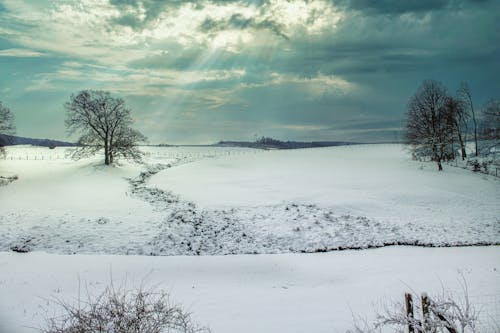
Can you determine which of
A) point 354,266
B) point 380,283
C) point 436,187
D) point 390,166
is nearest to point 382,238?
point 354,266

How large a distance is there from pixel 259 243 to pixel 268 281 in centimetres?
533

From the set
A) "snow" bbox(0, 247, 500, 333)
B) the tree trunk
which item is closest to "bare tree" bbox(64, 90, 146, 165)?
the tree trunk

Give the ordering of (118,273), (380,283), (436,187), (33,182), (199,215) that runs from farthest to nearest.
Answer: (33,182)
(436,187)
(199,215)
(118,273)
(380,283)

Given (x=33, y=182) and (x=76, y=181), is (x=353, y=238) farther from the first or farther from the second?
(x=33, y=182)

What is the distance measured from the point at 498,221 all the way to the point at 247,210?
745 inches

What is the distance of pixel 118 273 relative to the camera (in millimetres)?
15406

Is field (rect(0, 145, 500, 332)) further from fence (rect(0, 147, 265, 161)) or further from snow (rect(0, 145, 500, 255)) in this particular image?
fence (rect(0, 147, 265, 161))

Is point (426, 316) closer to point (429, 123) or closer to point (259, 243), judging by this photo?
point (259, 243)

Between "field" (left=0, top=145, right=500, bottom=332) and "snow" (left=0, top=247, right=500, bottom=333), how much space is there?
7 cm

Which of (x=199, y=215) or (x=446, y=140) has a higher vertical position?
(x=446, y=140)

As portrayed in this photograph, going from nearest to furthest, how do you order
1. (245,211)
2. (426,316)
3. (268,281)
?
(426,316) → (268,281) → (245,211)

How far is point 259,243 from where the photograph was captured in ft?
65.0

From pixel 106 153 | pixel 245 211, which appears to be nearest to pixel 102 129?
pixel 106 153

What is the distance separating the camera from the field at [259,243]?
1205 cm
